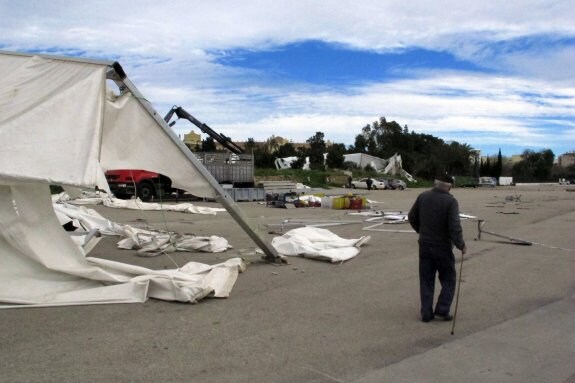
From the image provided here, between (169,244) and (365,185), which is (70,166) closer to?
(169,244)

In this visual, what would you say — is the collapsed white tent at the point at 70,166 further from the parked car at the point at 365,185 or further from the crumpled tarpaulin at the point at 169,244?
the parked car at the point at 365,185

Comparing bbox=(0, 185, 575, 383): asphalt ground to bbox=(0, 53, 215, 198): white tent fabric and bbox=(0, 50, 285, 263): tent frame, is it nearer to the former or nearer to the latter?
bbox=(0, 50, 285, 263): tent frame

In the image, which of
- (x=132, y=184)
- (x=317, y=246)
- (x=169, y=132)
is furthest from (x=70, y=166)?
(x=132, y=184)

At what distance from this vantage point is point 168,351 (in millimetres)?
5434

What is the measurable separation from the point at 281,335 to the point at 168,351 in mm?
1287

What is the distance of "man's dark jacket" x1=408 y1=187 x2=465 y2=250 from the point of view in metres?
6.57

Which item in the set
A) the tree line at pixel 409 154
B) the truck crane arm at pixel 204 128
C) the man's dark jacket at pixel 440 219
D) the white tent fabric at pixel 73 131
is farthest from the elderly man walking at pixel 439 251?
the tree line at pixel 409 154

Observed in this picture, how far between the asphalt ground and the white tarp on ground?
0.38 meters

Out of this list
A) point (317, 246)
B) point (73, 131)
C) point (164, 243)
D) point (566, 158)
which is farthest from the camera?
point (566, 158)

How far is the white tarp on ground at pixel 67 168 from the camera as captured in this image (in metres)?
7.29

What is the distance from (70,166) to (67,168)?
0.06 meters

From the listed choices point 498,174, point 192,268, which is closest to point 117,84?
point 192,268

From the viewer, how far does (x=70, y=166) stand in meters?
7.42

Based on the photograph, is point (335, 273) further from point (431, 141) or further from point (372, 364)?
point (431, 141)
